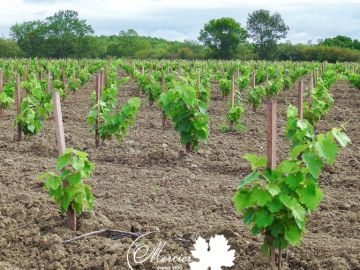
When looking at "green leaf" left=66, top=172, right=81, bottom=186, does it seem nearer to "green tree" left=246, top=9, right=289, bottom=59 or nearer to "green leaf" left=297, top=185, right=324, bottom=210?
"green leaf" left=297, top=185, right=324, bottom=210

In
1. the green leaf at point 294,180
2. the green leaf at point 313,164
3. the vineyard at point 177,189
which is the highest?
the green leaf at point 313,164

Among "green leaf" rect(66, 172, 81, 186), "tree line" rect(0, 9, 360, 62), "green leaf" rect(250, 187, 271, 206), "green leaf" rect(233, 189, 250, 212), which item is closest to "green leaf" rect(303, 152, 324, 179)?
"green leaf" rect(250, 187, 271, 206)

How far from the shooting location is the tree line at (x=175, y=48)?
80.2m

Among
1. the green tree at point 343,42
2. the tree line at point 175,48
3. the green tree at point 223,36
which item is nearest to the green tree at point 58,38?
the tree line at point 175,48

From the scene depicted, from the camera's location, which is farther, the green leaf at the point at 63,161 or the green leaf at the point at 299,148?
the green leaf at the point at 63,161

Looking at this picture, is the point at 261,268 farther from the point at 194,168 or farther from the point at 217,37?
the point at 217,37

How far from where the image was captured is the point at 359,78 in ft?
67.4

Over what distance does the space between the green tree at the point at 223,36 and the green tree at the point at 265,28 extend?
1938mm

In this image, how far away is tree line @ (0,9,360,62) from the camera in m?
80.2

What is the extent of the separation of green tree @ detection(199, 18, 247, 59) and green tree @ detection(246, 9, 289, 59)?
6.36 ft

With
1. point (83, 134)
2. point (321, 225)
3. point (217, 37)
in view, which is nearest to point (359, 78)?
point (83, 134)

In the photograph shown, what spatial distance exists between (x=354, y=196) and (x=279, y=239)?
2.87 metres

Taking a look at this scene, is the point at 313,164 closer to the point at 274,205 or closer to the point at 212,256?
the point at 274,205

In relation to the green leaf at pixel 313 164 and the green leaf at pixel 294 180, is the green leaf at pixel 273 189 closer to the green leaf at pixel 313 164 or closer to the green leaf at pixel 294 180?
the green leaf at pixel 294 180
